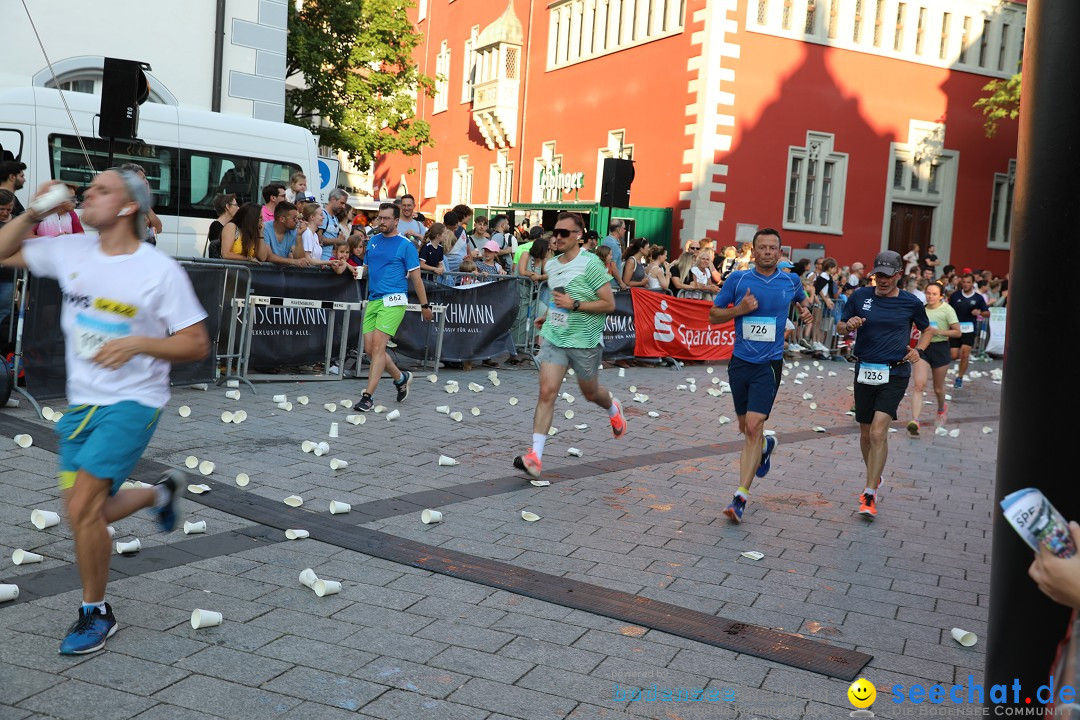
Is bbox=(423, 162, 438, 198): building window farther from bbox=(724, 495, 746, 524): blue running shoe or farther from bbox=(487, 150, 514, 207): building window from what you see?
bbox=(724, 495, 746, 524): blue running shoe

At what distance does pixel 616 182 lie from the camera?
17875 millimetres

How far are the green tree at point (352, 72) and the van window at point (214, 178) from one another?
16.0 meters

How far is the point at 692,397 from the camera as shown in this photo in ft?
44.7

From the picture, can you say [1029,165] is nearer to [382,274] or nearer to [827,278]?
[382,274]

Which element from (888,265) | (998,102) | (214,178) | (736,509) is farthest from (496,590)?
(998,102)

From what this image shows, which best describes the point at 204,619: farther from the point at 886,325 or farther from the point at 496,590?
the point at 886,325

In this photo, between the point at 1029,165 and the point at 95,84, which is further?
the point at 95,84

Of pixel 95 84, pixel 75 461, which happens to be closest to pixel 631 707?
pixel 75 461

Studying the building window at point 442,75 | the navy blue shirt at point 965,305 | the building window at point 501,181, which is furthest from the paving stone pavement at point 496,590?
the building window at point 442,75

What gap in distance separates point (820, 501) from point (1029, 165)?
226 inches

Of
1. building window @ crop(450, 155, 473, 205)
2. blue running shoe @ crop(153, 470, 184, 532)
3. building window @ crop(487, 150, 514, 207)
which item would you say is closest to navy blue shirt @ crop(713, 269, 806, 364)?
blue running shoe @ crop(153, 470, 184, 532)

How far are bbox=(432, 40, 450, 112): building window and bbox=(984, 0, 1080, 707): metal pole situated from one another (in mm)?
41808

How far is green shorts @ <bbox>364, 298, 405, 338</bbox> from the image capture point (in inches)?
412

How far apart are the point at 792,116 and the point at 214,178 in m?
16.9
